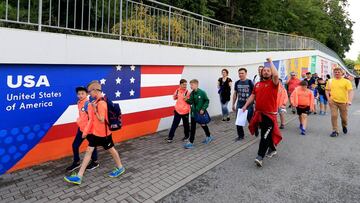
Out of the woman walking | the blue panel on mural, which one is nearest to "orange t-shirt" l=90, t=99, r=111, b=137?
the blue panel on mural

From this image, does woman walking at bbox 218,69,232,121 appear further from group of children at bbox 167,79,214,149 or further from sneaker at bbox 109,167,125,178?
sneaker at bbox 109,167,125,178

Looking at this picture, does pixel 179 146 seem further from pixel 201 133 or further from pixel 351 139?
pixel 351 139

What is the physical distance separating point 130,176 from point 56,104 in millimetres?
1912

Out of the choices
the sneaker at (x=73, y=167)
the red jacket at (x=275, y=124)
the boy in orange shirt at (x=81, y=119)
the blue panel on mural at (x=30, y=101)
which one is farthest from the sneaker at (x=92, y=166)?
the red jacket at (x=275, y=124)

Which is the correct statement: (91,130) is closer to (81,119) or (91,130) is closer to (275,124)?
(81,119)

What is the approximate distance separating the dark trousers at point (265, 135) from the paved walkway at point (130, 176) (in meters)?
0.82

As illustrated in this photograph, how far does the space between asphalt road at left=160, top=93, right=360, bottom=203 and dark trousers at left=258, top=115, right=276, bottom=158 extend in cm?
32

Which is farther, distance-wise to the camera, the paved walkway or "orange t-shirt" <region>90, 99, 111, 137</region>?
"orange t-shirt" <region>90, 99, 111, 137</region>

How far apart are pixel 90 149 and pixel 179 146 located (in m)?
2.62

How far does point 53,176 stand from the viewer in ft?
15.7

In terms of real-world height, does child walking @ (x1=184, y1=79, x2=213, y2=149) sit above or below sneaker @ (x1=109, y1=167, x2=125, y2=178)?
above

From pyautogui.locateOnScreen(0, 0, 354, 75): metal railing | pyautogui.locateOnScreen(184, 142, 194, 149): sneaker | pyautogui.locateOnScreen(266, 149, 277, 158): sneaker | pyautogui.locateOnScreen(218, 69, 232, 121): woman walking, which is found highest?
pyautogui.locateOnScreen(0, 0, 354, 75): metal railing

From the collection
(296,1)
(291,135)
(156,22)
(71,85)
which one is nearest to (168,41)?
(156,22)

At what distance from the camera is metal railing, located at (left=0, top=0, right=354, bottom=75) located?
5.29 metres
